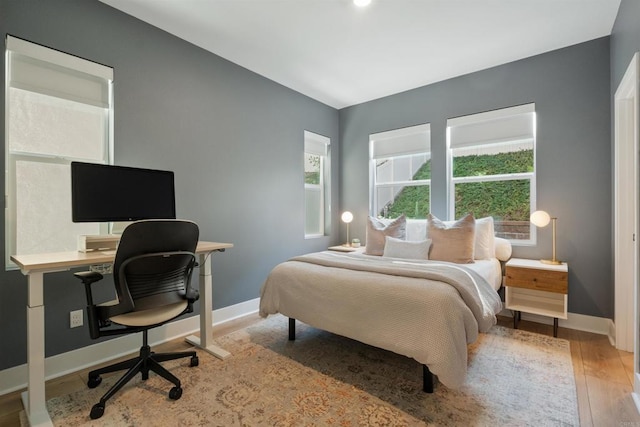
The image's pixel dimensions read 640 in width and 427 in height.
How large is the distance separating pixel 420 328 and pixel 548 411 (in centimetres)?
85

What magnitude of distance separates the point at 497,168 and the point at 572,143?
0.70 meters

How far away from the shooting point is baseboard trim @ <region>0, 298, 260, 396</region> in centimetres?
193

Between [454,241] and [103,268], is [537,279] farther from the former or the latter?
[103,268]

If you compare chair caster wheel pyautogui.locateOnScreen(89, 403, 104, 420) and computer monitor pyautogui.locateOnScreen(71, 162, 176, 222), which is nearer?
chair caster wheel pyautogui.locateOnScreen(89, 403, 104, 420)

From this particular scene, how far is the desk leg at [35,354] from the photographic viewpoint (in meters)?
1.60

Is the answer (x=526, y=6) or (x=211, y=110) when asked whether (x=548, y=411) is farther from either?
(x=211, y=110)

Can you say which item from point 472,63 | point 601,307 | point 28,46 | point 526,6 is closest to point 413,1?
point 526,6

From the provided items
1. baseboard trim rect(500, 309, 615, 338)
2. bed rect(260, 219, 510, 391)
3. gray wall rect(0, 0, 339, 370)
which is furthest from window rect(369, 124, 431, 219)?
baseboard trim rect(500, 309, 615, 338)

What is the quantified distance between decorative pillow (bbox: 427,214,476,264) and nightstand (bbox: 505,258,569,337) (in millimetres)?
436

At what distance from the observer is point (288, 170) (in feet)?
12.7

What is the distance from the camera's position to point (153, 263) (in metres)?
1.79

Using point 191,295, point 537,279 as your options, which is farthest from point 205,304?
point 537,279

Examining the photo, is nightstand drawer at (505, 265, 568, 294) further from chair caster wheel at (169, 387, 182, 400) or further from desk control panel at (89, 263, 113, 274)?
desk control panel at (89, 263, 113, 274)

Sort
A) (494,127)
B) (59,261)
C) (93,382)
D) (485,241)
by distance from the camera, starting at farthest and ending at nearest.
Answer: (494,127) → (485,241) → (93,382) → (59,261)
